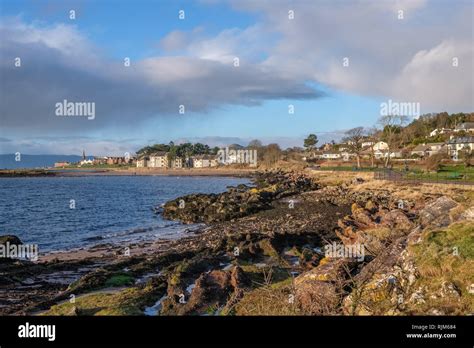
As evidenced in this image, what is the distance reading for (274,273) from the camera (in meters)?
17.0

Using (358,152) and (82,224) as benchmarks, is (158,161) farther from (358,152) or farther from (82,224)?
(82,224)

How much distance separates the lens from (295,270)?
18.3 metres

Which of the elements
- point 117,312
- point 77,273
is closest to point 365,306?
point 117,312

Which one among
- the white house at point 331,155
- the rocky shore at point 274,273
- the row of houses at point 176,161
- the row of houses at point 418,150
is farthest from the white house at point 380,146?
the row of houses at point 176,161

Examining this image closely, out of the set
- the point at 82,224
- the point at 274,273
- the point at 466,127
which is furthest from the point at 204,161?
the point at 274,273

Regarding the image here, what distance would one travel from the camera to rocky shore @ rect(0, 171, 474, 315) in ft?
32.2

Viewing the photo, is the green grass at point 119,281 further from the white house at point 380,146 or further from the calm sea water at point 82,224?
the white house at point 380,146

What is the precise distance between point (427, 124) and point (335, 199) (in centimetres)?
9155

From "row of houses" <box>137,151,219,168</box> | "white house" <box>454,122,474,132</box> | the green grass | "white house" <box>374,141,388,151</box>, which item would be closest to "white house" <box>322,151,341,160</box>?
"white house" <box>374,141,388,151</box>
